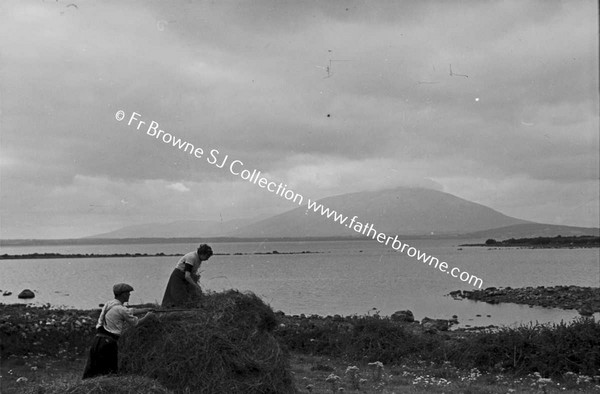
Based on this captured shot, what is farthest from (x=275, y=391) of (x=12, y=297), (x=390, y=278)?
(x=390, y=278)

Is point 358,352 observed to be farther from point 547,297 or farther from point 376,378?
point 547,297

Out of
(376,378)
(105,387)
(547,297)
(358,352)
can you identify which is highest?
(105,387)

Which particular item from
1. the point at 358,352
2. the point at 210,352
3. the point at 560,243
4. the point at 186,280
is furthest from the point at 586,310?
the point at 560,243

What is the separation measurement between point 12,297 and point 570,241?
151 m

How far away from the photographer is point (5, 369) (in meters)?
13.3

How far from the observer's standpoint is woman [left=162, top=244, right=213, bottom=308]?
10.6 m

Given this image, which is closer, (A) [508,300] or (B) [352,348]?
(B) [352,348]

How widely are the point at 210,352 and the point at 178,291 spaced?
7.04 feet

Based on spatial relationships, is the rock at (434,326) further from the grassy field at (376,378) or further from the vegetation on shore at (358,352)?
the grassy field at (376,378)

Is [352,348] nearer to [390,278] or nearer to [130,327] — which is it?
[130,327]

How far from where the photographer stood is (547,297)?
37812mm

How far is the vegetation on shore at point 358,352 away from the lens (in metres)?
9.34

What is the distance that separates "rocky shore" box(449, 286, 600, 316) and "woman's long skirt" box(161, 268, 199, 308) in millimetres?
25472

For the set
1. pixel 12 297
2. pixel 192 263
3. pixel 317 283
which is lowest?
pixel 12 297
